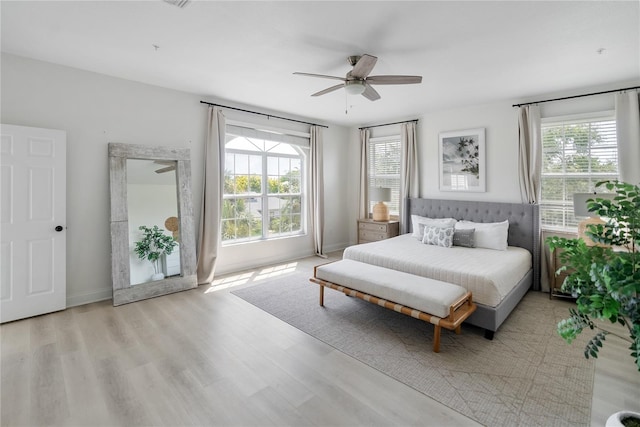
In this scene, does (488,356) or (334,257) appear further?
(334,257)

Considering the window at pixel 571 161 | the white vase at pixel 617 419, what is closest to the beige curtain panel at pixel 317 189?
the window at pixel 571 161

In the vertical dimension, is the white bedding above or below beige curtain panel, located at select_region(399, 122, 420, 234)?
below

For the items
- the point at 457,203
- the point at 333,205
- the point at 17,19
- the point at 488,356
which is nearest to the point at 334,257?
the point at 333,205

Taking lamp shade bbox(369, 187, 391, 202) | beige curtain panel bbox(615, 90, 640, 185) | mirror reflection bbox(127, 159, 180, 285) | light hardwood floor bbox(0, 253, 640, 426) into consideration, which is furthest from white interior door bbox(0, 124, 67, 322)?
beige curtain panel bbox(615, 90, 640, 185)

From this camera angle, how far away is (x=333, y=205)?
21.8ft

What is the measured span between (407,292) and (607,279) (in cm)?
181

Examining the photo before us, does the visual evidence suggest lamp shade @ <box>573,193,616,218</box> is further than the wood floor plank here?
Yes

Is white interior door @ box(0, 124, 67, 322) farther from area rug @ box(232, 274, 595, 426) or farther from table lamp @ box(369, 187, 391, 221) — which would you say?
table lamp @ box(369, 187, 391, 221)

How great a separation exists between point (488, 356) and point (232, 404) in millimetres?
2070

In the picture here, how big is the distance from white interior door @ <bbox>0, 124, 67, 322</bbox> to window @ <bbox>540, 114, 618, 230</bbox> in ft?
20.2

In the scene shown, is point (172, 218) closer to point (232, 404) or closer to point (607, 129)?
point (232, 404)

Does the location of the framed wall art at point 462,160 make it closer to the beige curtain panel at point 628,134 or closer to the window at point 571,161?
the window at point 571,161

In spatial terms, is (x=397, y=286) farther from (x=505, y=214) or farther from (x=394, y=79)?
(x=505, y=214)

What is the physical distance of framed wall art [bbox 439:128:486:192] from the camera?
16.1 feet
